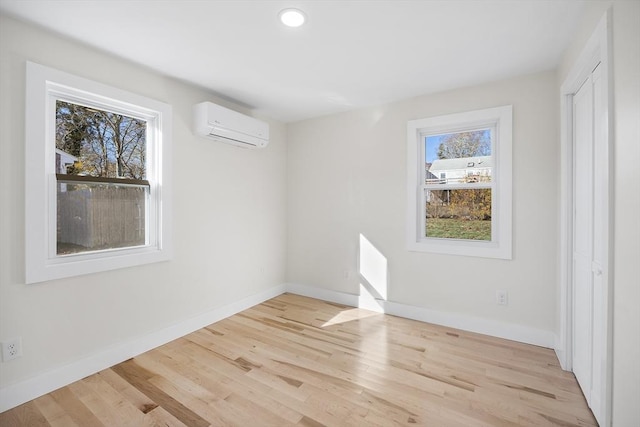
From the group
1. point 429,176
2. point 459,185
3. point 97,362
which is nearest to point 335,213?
point 429,176

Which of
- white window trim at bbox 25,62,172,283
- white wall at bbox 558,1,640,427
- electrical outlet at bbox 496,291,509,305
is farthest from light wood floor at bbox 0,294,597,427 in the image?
white window trim at bbox 25,62,172,283

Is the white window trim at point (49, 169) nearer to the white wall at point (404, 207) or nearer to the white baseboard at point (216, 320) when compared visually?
the white baseboard at point (216, 320)

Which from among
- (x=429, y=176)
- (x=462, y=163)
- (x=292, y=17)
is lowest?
(x=429, y=176)

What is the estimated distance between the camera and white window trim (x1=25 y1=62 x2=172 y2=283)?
1957 mm

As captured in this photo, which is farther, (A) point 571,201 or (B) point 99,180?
(B) point 99,180

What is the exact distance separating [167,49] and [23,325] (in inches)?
87.2

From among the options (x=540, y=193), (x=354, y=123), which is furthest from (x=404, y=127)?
(x=540, y=193)

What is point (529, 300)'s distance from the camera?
2.75 m

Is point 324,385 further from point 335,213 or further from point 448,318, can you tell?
point 335,213

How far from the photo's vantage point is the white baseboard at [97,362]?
1898 millimetres

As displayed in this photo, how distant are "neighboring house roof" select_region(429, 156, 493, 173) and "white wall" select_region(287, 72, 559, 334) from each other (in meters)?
0.29

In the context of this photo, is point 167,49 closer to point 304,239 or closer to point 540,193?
point 304,239

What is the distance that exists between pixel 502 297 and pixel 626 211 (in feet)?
6.14

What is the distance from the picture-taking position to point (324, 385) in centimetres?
213
